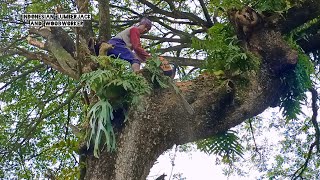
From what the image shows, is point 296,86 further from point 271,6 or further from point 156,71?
point 156,71

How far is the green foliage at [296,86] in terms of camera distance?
3.79m

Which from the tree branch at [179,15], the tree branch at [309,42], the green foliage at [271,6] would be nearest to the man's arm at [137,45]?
the green foliage at [271,6]

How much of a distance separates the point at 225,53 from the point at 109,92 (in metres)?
1.03

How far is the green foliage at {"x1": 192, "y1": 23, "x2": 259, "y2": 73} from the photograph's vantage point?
3436 mm

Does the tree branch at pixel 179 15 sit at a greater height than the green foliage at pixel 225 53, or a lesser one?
greater

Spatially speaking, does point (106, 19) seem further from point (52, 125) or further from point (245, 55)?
point (52, 125)

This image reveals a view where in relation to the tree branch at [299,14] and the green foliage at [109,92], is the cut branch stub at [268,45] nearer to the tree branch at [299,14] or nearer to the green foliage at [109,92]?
the tree branch at [299,14]

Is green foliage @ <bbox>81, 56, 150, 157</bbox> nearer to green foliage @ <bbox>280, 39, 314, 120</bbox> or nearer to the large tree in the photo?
the large tree

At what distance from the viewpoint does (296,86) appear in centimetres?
384

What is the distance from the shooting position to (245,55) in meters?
3.37

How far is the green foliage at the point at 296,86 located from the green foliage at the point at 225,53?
476 millimetres

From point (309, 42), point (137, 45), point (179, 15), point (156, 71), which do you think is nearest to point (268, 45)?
point (309, 42)

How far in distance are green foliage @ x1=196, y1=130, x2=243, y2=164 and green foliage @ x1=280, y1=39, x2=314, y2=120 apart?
57 cm

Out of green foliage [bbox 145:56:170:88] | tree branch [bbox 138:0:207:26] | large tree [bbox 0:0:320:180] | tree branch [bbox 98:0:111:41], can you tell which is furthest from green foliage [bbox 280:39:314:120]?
tree branch [bbox 138:0:207:26]
